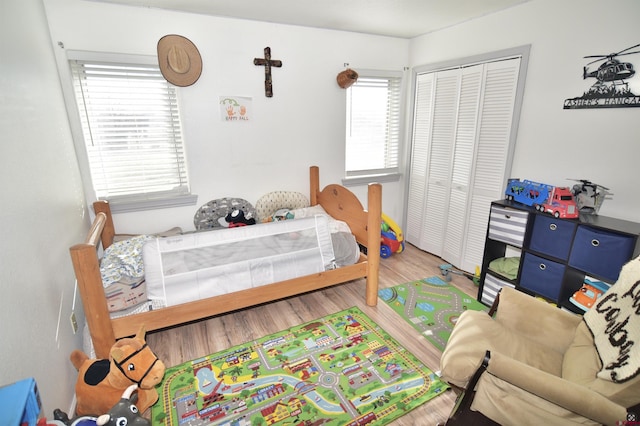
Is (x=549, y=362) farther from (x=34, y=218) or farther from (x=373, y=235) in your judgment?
(x=34, y=218)

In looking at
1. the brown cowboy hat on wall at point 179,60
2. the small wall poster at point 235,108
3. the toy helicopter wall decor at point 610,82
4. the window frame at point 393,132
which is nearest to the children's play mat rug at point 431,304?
the window frame at point 393,132

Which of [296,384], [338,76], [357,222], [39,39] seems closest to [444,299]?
[357,222]

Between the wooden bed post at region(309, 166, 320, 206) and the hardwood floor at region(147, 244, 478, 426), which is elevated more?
the wooden bed post at region(309, 166, 320, 206)

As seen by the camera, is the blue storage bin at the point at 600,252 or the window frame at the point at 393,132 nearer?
the blue storage bin at the point at 600,252

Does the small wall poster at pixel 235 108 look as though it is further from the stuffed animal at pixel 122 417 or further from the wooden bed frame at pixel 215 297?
the stuffed animal at pixel 122 417

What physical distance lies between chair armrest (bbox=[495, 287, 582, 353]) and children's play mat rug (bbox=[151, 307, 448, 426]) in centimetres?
56

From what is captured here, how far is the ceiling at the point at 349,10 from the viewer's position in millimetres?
2479

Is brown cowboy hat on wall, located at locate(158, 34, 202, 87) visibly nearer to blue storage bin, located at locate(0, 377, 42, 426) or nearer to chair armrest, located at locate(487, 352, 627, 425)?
blue storage bin, located at locate(0, 377, 42, 426)

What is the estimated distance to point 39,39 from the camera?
2074 mm

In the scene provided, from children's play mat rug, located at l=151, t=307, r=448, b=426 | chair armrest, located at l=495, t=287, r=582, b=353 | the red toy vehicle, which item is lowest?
children's play mat rug, located at l=151, t=307, r=448, b=426

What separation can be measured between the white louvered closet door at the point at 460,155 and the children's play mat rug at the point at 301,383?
1.54 meters

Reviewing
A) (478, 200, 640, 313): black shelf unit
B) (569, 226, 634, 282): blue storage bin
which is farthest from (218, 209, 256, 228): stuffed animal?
(569, 226, 634, 282): blue storage bin

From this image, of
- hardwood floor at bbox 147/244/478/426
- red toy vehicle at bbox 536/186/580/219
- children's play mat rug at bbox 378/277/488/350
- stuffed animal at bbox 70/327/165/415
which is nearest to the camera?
stuffed animal at bbox 70/327/165/415

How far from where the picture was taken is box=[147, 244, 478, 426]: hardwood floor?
1.82 meters
